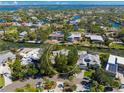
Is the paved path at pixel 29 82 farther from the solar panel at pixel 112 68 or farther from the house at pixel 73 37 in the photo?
the house at pixel 73 37

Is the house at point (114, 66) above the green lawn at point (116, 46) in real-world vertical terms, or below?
above

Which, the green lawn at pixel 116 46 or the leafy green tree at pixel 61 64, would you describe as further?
the green lawn at pixel 116 46

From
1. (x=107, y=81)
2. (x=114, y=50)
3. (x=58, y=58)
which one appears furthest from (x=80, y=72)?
(x=114, y=50)

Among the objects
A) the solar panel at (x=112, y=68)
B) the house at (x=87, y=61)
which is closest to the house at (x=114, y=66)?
the solar panel at (x=112, y=68)

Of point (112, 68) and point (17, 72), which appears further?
point (112, 68)

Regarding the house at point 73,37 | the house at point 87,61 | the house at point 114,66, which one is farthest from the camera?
the house at point 73,37

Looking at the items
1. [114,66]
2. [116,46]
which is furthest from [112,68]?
[116,46]

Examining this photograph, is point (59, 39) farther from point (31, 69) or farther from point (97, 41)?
point (31, 69)

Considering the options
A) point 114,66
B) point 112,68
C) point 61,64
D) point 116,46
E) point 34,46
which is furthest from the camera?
point 116,46

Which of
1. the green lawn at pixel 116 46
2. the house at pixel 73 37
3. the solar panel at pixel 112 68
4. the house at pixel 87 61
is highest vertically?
the house at pixel 73 37

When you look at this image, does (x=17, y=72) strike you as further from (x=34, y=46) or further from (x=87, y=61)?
(x=34, y=46)

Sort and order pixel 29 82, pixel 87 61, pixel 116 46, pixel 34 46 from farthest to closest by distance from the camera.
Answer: pixel 116 46 < pixel 34 46 < pixel 87 61 < pixel 29 82
